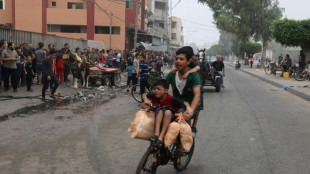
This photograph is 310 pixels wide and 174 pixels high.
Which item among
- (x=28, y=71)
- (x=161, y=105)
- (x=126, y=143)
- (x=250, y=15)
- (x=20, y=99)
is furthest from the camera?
(x=250, y=15)

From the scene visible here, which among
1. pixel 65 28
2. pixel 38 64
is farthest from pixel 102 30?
pixel 38 64

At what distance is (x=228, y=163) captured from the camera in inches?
211

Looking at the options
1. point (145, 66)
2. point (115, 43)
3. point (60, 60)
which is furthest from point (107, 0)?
point (145, 66)

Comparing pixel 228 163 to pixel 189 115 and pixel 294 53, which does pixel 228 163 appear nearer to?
pixel 189 115

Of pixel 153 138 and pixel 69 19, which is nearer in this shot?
pixel 153 138

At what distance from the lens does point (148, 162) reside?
4047mm

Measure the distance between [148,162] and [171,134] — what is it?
390 millimetres

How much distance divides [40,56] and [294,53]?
63.6 metres

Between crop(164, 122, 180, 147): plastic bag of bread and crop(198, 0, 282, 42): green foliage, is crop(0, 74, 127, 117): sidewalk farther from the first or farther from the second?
crop(198, 0, 282, 42): green foliage

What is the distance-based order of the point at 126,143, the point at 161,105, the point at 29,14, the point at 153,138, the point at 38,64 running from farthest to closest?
the point at 29,14, the point at 38,64, the point at 126,143, the point at 161,105, the point at 153,138

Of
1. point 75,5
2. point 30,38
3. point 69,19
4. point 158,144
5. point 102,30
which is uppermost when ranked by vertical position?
point 75,5

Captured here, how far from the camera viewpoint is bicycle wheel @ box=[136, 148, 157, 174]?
396 cm

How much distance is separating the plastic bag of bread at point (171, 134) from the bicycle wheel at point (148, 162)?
0.66ft

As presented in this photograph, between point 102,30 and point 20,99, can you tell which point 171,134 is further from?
point 102,30
